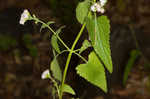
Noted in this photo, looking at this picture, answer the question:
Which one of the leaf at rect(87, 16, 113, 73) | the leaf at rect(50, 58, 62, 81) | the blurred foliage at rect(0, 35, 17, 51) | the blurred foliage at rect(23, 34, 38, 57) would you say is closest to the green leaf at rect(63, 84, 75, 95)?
the leaf at rect(50, 58, 62, 81)

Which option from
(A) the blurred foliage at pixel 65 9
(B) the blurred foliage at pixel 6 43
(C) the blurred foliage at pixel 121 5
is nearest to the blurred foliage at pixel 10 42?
(B) the blurred foliage at pixel 6 43

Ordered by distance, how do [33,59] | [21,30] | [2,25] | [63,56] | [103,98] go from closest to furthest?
[63,56] → [103,98] → [33,59] → [21,30] → [2,25]

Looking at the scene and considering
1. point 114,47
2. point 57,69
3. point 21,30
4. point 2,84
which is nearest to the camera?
point 57,69

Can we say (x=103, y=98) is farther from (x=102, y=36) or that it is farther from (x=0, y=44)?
(x=102, y=36)

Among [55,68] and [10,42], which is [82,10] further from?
[10,42]

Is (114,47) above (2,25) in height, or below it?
below

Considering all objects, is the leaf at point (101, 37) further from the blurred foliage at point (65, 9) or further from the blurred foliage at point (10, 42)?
the blurred foliage at point (10, 42)

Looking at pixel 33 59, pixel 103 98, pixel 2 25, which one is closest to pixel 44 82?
pixel 33 59

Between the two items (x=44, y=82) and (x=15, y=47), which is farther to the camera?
(x=15, y=47)
